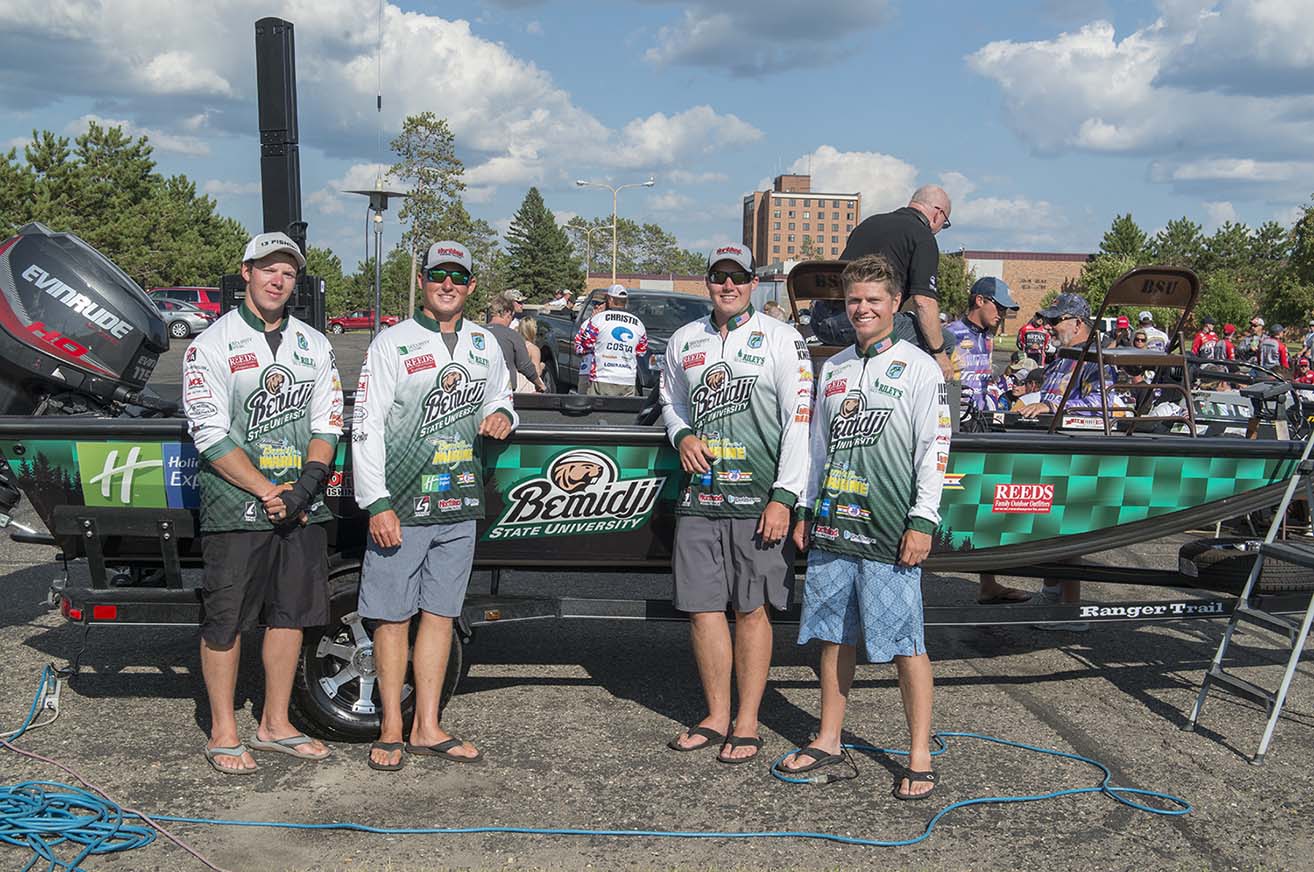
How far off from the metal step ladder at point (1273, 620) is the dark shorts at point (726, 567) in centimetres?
197

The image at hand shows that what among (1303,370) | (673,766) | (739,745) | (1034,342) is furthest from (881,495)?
(1303,370)

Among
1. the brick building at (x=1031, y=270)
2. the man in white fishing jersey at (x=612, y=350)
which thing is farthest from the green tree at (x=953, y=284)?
the man in white fishing jersey at (x=612, y=350)

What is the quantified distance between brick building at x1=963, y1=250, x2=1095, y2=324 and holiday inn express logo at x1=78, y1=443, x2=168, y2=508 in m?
91.2

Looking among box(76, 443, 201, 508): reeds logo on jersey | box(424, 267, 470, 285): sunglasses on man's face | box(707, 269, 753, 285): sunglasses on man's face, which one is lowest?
box(76, 443, 201, 508): reeds logo on jersey

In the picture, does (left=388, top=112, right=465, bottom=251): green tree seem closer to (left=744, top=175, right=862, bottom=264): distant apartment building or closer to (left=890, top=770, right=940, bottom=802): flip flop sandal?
(left=890, top=770, right=940, bottom=802): flip flop sandal

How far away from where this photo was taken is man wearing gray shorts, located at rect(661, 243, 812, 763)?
4.19 metres

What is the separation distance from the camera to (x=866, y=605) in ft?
13.0

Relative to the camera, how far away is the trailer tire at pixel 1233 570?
16.4 ft

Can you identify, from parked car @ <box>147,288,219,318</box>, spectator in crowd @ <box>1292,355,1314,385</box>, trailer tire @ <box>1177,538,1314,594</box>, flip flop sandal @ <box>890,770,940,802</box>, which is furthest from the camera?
parked car @ <box>147,288,219,318</box>

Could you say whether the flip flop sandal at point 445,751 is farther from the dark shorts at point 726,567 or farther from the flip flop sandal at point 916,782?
the flip flop sandal at point 916,782

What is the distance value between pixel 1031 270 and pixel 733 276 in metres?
94.3

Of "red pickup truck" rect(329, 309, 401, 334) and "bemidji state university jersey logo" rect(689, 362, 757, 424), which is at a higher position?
"bemidji state university jersey logo" rect(689, 362, 757, 424)

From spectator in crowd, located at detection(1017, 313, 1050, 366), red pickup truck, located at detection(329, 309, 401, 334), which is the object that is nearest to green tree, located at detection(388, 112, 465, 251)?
red pickup truck, located at detection(329, 309, 401, 334)

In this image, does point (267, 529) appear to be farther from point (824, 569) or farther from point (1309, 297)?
point (1309, 297)
